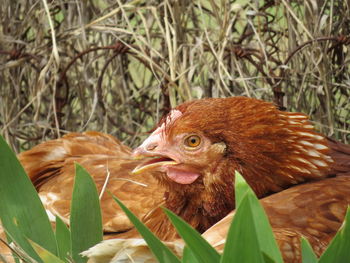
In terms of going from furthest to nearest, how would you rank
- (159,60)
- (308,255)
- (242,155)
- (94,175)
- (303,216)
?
(159,60)
(94,175)
(242,155)
(303,216)
(308,255)

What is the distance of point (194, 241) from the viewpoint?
2.84 ft

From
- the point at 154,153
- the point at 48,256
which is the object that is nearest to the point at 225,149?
the point at 154,153

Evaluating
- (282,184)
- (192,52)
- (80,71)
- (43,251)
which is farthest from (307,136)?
(80,71)

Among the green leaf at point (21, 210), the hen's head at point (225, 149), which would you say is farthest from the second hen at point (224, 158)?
the green leaf at point (21, 210)

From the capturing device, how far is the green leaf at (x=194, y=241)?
85 centimetres

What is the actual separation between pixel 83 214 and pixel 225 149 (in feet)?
1.84

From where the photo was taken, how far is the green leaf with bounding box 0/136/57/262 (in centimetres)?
105

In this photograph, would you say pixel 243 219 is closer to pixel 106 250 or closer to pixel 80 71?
pixel 106 250

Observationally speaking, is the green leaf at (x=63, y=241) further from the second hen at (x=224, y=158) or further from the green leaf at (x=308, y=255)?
the second hen at (x=224, y=158)

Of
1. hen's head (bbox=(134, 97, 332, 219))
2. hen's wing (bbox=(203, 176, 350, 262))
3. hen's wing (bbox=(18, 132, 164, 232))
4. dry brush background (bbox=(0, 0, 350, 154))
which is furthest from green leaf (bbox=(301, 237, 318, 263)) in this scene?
dry brush background (bbox=(0, 0, 350, 154))

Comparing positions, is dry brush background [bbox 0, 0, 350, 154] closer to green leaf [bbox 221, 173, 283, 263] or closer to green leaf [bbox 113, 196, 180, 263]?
green leaf [bbox 113, 196, 180, 263]

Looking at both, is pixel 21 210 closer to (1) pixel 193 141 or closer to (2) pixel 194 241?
(2) pixel 194 241

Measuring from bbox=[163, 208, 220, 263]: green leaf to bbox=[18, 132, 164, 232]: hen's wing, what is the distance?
2.59 ft

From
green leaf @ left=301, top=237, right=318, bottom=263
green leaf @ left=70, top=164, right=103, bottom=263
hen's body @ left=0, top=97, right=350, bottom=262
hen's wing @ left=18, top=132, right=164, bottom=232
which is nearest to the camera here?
green leaf @ left=301, top=237, right=318, bottom=263
